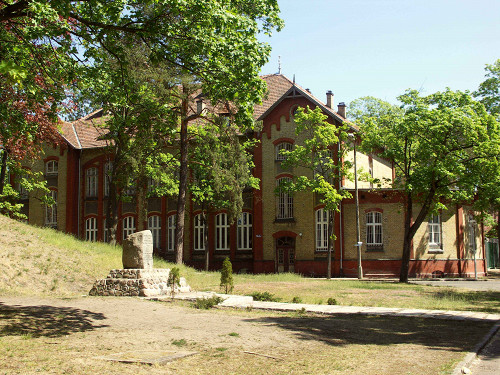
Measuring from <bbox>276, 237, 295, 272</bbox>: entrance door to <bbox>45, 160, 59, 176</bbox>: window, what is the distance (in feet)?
67.3

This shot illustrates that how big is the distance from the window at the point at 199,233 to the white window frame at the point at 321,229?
28.8ft

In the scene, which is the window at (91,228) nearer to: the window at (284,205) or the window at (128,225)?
the window at (128,225)

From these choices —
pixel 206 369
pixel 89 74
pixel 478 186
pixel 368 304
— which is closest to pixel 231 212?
pixel 478 186

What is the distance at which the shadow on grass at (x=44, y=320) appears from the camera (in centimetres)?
1022

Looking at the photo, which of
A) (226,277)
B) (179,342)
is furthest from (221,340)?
(226,277)

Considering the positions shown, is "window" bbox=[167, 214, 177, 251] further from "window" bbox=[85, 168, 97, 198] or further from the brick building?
"window" bbox=[85, 168, 97, 198]

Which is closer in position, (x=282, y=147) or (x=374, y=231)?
(x=374, y=231)

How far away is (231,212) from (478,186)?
44.9ft

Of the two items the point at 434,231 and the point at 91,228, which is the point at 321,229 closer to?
the point at 434,231

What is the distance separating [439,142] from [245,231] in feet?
52.2

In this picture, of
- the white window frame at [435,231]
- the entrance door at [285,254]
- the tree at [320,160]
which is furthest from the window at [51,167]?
the white window frame at [435,231]

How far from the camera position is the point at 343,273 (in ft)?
119

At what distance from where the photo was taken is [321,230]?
121ft

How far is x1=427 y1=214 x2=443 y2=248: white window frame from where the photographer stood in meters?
37.3
